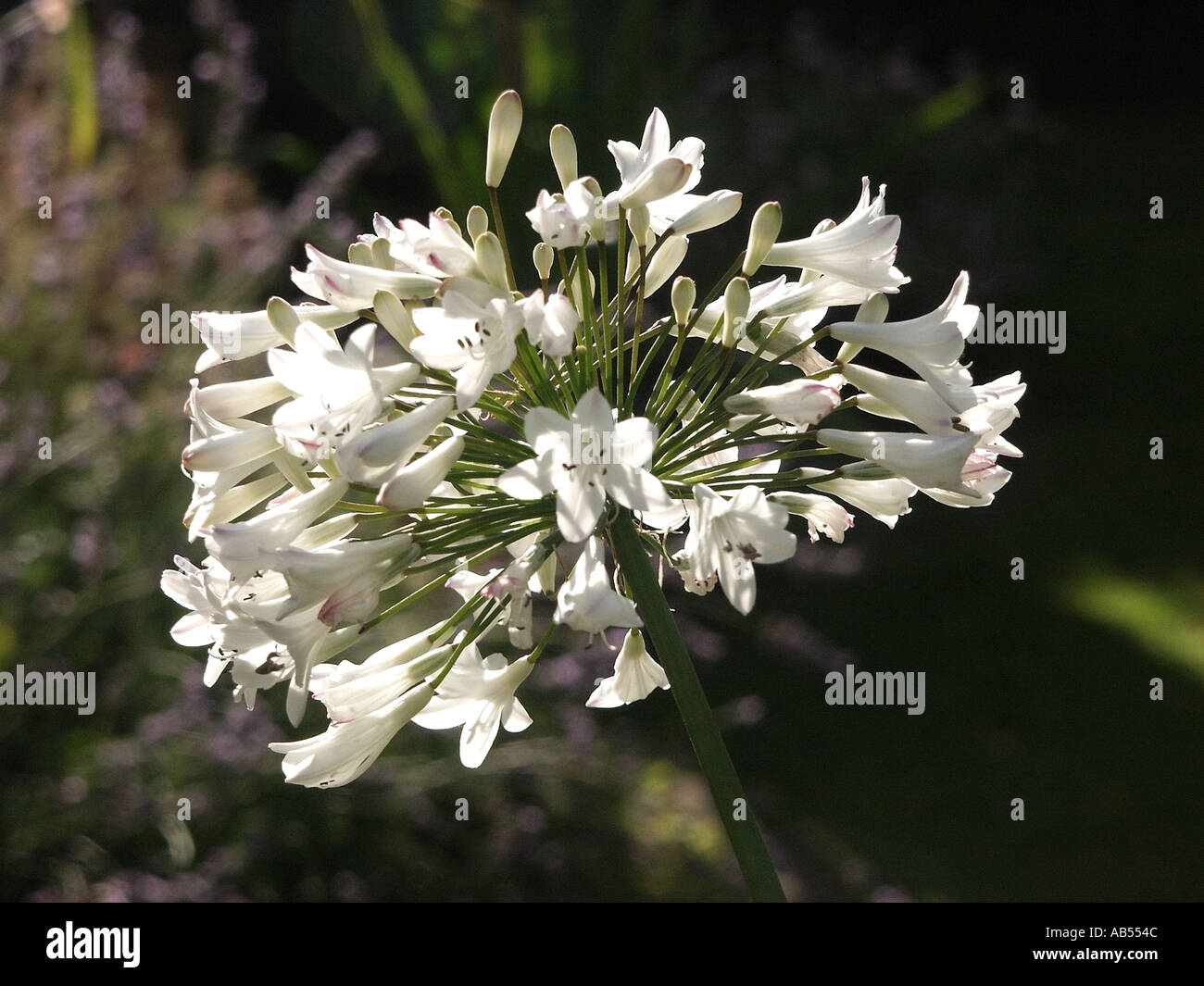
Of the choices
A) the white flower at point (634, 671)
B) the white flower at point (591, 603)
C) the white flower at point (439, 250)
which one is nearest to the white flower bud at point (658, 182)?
the white flower at point (439, 250)

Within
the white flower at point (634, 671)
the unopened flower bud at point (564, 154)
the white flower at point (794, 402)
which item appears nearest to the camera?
the white flower at point (794, 402)

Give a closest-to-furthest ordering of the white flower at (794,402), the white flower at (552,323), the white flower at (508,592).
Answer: the white flower at (552,323)
the white flower at (794,402)
the white flower at (508,592)

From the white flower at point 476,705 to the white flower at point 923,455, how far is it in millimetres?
613

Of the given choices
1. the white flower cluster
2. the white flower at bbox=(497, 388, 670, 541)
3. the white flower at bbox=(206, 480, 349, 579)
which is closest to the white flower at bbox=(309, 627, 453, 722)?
the white flower cluster

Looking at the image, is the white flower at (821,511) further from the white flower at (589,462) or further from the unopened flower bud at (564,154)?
the unopened flower bud at (564,154)

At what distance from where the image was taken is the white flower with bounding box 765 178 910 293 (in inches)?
62.5

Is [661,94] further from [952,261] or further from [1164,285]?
[1164,285]

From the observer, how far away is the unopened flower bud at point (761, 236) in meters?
1.55

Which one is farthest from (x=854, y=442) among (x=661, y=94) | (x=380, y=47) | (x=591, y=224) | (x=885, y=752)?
(x=661, y=94)

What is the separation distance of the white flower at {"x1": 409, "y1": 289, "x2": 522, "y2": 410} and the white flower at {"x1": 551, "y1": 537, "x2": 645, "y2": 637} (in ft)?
0.81

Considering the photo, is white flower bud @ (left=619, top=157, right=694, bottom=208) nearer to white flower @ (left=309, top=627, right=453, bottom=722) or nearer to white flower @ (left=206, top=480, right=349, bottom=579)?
white flower @ (left=206, top=480, right=349, bottom=579)

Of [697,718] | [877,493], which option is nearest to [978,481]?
[877,493]

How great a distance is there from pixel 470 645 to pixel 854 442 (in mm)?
617

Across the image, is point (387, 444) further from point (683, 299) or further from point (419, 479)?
point (683, 299)
